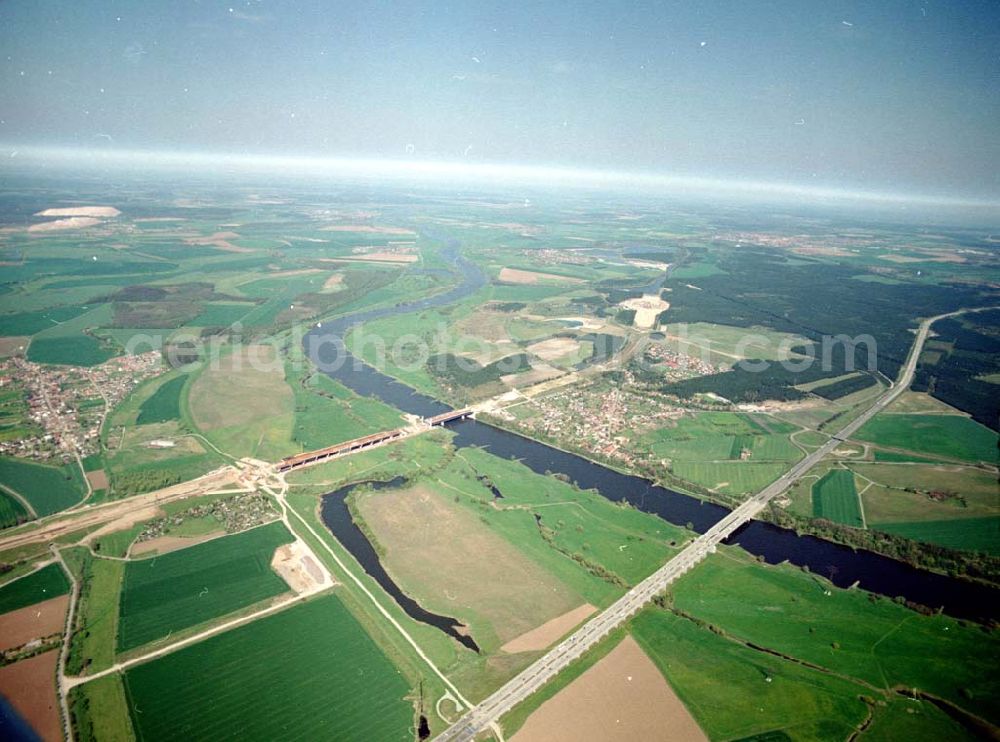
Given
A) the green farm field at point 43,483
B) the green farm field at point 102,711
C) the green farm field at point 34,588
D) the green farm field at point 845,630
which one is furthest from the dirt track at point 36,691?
the green farm field at point 845,630

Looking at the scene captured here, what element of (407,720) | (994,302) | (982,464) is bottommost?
(407,720)

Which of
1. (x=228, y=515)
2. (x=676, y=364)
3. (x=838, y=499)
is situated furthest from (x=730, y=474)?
(x=228, y=515)

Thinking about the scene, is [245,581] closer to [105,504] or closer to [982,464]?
[105,504]

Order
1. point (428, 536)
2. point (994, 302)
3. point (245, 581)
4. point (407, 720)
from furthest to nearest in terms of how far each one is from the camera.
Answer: point (994, 302)
point (428, 536)
point (245, 581)
point (407, 720)

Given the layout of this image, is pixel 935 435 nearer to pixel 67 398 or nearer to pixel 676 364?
pixel 676 364

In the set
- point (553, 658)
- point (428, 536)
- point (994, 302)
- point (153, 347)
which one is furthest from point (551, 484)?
point (994, 302)

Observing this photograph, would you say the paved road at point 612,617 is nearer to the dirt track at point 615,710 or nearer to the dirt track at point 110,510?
the dirt track at point 615,710
